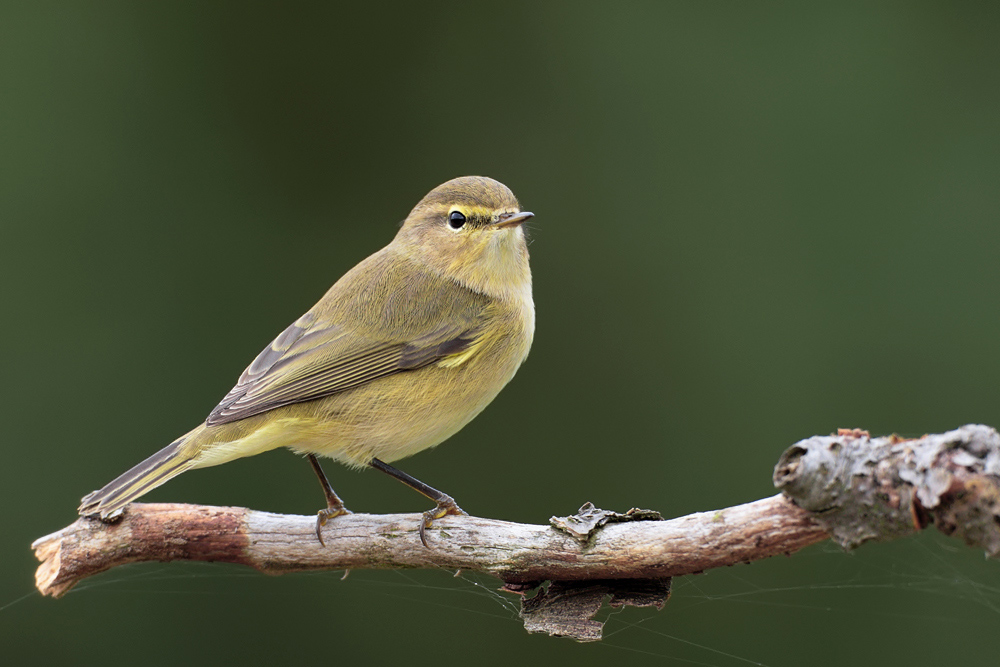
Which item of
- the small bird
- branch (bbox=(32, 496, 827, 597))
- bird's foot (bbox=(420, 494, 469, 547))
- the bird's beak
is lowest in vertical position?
branch (bbox=(32, 496, 827, 597))

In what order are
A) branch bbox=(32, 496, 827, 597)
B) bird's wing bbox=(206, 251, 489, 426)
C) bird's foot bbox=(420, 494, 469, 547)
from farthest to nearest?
1. bird's wing bbox=(206, 251, 489, 426)
2. bird's foot bbox=(420, 494, 469, 547)
3. branch bbox=(32, 496, 827, 597)

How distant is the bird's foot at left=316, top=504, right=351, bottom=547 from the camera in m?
2.77

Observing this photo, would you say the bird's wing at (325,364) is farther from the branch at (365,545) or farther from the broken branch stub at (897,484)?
the broken branch stub at (897,484)

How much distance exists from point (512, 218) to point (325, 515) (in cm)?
128

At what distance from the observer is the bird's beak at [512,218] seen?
10.5 feet

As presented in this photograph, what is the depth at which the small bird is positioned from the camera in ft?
9.49

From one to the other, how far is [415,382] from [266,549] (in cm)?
75

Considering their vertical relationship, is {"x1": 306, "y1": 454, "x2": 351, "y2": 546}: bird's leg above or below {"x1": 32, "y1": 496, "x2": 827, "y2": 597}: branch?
above

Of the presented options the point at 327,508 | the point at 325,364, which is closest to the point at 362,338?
the point at 325,364

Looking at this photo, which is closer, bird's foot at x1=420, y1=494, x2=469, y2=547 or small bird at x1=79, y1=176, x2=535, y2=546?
bird's foot at x1=420, y1=494, x2=469, y2=547

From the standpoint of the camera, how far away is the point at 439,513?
281 cm

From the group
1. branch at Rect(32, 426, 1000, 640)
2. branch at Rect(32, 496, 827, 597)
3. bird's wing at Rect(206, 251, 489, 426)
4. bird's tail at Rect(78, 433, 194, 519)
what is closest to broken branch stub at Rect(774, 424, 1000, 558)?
branch at Rect(32, 426, 1000, 640)

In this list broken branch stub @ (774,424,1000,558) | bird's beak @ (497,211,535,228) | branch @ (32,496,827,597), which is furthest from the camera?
bird's beak @ (497,211,535,228)

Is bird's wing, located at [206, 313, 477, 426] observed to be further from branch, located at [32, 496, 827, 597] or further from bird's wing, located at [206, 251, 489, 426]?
branch, located at [32, 496, 827, 597]
